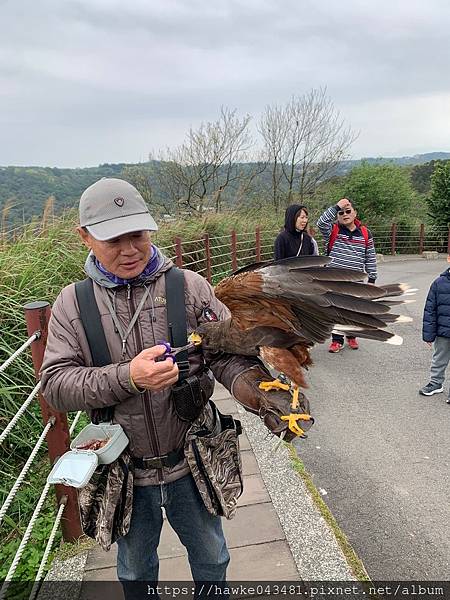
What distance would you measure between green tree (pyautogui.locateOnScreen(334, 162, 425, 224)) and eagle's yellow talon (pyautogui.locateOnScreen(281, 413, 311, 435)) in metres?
23.3

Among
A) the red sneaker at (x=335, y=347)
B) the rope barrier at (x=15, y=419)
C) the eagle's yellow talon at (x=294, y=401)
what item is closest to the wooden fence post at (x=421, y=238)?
the red sneaker at (x=335, y=347)

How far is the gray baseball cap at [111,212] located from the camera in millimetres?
1536

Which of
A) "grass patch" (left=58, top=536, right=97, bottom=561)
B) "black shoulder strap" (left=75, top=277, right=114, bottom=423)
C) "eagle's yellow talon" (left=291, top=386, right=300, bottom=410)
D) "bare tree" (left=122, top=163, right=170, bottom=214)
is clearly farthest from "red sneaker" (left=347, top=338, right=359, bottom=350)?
"bare tree" (left=122, top=163, right=170, bottom=214)

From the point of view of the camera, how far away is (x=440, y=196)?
2244cm

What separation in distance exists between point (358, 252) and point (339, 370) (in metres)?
1.60

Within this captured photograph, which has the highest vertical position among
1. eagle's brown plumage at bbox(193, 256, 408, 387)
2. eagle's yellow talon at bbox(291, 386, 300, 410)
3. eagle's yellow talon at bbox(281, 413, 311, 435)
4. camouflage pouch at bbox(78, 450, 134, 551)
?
eagle's brown plumage at bbox(193, 256, 408, 387)

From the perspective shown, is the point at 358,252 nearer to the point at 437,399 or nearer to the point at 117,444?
the point at 437,399

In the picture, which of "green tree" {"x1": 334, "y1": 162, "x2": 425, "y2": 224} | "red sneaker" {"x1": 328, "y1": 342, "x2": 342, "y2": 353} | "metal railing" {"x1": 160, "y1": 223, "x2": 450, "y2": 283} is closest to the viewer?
"red sneaker" {"x1": 328, "y1": 342, "x2": 342, "y2": 353}

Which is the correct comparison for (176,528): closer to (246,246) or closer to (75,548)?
(75,548)

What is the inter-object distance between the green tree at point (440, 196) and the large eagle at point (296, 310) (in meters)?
22.5

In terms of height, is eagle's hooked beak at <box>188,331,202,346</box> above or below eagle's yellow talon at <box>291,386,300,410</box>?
above

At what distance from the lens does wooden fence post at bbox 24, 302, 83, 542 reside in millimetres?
2482

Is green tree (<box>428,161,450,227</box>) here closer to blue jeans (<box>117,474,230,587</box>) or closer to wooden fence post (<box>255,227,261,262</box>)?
wooden fence post (<box>255,227,261,262</box>)

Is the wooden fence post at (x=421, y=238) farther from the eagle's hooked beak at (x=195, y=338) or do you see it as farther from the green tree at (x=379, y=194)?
the eagle's hooked beak at (x=195, y=338)
